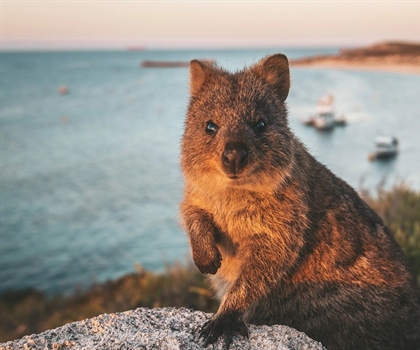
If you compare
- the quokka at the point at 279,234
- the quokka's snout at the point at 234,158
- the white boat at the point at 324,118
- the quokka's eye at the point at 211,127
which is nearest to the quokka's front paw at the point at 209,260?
the quokka at the point at 279,234

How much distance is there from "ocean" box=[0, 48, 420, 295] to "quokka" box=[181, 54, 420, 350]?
0.64m

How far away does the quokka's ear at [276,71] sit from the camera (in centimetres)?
506

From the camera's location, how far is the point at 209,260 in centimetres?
450

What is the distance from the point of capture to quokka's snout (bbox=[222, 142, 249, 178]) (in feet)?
12.9

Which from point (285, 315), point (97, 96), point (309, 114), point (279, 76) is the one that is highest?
point (279, 76)

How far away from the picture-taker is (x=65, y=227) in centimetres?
2905

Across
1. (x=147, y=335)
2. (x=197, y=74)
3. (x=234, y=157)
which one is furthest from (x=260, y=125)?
(x=147, y=335)

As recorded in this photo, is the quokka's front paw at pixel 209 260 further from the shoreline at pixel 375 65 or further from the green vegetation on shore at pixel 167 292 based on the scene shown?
the shoreline at pixel 375 65

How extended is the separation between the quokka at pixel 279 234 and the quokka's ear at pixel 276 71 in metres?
0.01

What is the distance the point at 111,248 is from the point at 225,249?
855 inches

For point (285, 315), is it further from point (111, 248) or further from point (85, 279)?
point (111, 248)

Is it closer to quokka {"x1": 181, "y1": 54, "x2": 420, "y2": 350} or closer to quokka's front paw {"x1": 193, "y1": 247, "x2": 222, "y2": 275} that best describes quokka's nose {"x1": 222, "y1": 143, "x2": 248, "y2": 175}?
quokka {"x1": 181, "y1": 54, "x2": 420, "y2": 350}

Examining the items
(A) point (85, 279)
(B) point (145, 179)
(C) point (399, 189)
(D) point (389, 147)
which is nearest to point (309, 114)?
(D) point (389, 147)

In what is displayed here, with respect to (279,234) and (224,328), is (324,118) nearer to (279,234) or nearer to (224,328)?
(279,234)
